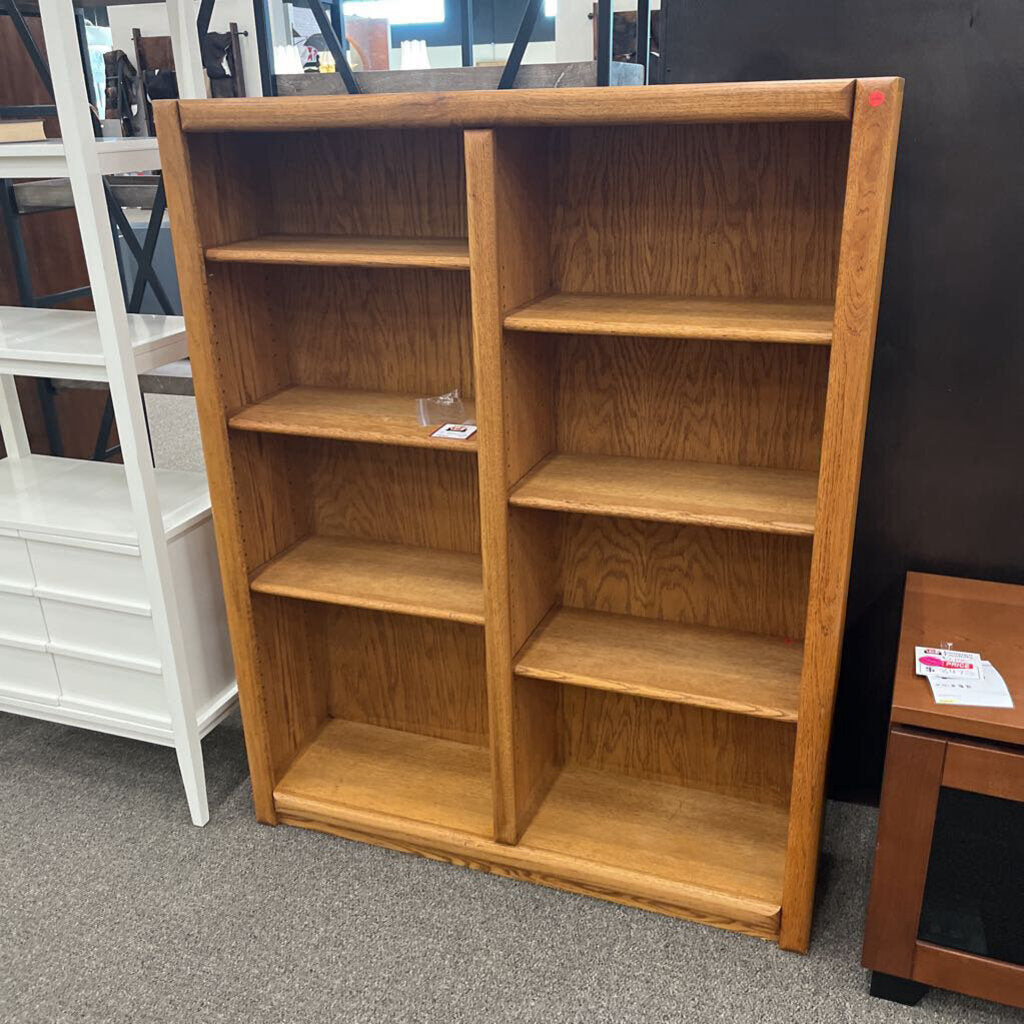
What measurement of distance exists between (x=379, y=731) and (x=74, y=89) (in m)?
1.66

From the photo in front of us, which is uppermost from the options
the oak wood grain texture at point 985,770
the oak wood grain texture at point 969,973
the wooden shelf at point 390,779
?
the oak wood grain texture at point 985,770

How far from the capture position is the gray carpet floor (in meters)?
1.82

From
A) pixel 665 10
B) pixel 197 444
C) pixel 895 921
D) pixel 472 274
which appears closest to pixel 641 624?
pixel 895 921

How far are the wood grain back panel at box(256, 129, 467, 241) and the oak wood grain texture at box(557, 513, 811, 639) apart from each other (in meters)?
0.69

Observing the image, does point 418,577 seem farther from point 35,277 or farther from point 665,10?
point 35,277

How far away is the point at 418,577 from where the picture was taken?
7.07ft

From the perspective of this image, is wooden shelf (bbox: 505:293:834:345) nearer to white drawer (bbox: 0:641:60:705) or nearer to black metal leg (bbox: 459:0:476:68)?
black metal leg (bbox: 459:0:476:68)

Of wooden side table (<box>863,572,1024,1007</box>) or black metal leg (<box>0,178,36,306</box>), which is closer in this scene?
wooden side table (<box>863,572,1024,1007</box>)

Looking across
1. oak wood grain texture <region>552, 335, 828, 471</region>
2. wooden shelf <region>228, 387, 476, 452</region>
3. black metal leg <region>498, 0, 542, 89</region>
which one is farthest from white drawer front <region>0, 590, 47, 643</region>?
black metal leg <region>498, 0, 542, 89</region>

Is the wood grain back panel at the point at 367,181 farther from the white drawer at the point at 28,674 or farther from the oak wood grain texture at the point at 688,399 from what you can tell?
the white drawer at the point at 28,674

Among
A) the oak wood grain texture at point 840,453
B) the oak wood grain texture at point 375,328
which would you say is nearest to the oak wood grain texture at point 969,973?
the oak wood grain texture at point 840,453

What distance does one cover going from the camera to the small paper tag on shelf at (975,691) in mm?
1576

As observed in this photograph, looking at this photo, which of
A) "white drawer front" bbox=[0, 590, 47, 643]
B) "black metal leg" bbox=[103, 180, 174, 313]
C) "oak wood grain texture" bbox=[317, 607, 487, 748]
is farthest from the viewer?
"black metal leg" bbox=[103, 180, 174, 313]

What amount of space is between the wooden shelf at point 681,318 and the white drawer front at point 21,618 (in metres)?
1.42
